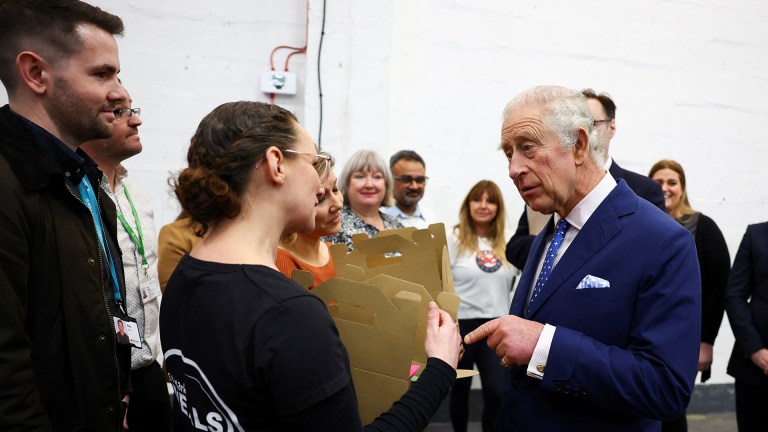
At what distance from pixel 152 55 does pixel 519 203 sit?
245cm

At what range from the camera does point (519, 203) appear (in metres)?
4.23

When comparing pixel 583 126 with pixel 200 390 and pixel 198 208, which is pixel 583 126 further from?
pixel 200 390

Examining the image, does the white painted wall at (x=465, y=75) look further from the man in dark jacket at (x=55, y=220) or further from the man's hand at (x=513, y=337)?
the man's hand at (x=513, y=337)

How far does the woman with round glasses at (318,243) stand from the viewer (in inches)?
72.4

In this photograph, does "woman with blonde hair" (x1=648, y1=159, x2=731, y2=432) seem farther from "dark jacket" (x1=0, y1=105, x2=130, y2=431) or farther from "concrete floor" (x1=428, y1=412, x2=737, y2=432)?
"dark jacket" (x1=0, y1=105, x2=130, y2=431)

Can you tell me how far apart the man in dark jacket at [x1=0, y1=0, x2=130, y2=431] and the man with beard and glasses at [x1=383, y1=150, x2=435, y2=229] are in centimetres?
223

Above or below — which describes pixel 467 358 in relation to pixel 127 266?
below

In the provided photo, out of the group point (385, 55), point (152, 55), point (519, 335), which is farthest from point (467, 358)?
point (152, 55)

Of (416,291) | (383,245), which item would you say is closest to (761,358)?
(383,245)

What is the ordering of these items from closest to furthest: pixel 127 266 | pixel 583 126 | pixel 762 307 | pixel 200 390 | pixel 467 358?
pixel 200 390
pixel 583 126
pixel 127 266
pixel 762 307
pixel 467 358

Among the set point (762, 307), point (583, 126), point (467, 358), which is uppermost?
point (583, 126)

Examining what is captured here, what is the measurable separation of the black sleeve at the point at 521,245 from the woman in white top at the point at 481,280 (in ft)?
1.78

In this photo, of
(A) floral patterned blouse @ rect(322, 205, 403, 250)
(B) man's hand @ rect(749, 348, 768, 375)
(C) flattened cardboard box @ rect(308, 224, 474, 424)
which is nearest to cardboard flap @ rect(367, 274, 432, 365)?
(C) flattened cardboard box @ rect(308, 224, 474, 424)

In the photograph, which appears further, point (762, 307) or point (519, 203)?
point (519, 203)
